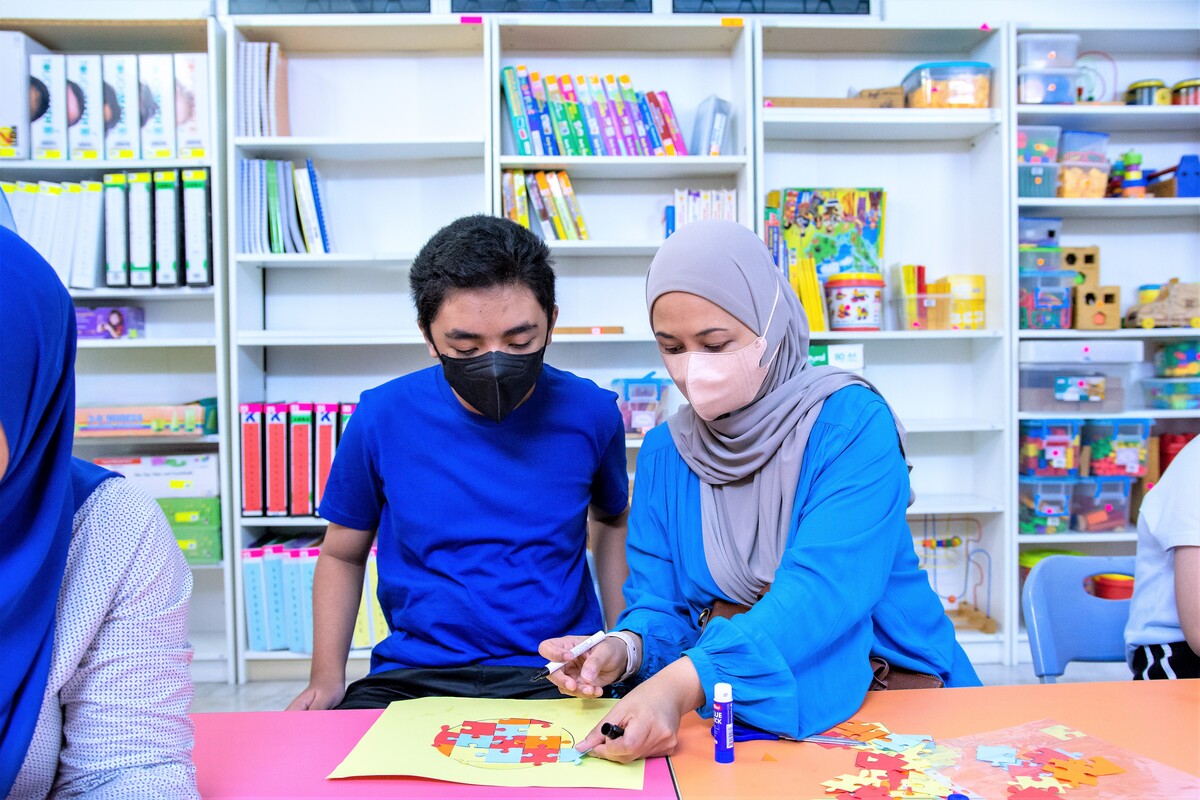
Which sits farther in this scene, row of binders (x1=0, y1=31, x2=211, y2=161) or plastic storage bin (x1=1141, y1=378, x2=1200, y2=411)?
plastic storage bin (x1=1141, y1=378, x2=1200, y2=411)

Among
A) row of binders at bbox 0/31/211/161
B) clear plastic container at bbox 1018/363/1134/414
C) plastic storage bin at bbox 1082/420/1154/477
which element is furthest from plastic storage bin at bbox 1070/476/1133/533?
row of binders at bbox 0/31/211/161

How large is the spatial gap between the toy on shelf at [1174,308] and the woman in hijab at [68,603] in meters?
3.53

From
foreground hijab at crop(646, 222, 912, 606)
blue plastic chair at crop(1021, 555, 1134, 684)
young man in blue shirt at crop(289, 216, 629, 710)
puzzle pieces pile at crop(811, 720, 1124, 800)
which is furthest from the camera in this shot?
blue plastic chair at crop(1021, 555, 1134, 684)

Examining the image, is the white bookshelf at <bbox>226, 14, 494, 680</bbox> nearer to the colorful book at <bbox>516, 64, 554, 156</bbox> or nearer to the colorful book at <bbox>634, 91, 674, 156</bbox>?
the colorful book at <bbox>516, 64, 554, 156</bbox>

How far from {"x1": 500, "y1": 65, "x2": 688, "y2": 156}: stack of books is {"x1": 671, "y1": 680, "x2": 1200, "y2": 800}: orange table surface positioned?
96.2 inches

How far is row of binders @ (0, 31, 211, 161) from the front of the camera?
3.04m

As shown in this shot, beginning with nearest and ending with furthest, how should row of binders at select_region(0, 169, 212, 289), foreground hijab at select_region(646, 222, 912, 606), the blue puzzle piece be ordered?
the blue puzzle piece < foreground hijab at select_region(646, 222, 912, 606) < row of binders at select_region(0, 169, 212, 289)

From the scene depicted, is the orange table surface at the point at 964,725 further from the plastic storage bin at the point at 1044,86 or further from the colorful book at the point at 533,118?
the plastic storage bin at the point at 1044,86

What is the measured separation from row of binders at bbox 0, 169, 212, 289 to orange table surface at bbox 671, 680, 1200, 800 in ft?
8.93

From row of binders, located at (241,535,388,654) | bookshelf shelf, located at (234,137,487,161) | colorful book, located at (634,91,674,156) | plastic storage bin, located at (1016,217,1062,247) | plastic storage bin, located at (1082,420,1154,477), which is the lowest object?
row of binders, located at (241,535,388,654)

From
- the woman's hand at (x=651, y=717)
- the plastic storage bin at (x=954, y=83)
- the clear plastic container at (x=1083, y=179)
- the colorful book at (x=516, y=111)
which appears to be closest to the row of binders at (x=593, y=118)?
the colorful book at (x=516, y=111)

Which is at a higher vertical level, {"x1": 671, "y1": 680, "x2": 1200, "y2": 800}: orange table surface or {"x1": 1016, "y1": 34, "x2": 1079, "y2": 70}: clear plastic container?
{"x1": 1016, "y1": 34, "x2": 1079, "y2": 70}: clear plastic container

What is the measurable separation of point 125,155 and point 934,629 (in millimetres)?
3095

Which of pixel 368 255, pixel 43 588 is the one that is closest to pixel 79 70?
pixel 368 255
